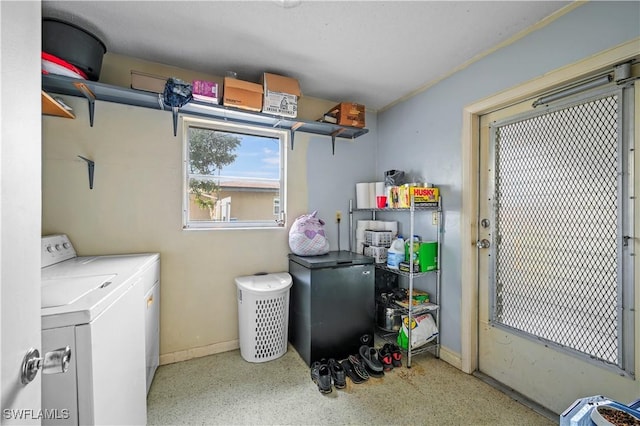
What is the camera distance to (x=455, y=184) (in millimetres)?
2225

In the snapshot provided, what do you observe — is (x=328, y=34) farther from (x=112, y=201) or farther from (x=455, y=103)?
(x=112, y=201)

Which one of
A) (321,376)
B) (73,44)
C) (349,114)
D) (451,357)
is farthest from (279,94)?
(451,357)

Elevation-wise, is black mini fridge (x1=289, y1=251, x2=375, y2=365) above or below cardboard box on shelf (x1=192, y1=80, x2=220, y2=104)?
below

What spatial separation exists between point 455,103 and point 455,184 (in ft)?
2.25

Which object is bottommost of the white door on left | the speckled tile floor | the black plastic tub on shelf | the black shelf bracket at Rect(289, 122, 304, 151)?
the speckled tile floor

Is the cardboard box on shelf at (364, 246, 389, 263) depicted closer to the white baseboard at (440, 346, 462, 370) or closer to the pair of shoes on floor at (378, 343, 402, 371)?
the pair of shoes on floor at (378, 343, 402, 371)

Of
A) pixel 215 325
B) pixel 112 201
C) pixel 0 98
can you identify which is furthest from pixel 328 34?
pixel 215 325

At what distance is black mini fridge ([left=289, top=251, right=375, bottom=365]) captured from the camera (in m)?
2.17

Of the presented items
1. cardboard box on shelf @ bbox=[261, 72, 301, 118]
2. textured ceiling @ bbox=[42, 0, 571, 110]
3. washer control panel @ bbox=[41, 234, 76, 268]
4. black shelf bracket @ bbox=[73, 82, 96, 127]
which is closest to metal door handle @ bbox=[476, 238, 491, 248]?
textured ceiling @ bbox=[42, 0, 571, 110]

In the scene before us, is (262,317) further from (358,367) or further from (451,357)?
(451,357)

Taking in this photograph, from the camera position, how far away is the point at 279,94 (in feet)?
7.20

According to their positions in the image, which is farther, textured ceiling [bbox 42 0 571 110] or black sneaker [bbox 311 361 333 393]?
black sneaker [bbox 311 361 333 393]

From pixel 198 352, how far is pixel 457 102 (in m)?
3.07

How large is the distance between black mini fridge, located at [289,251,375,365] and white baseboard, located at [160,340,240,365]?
1.88 feet
